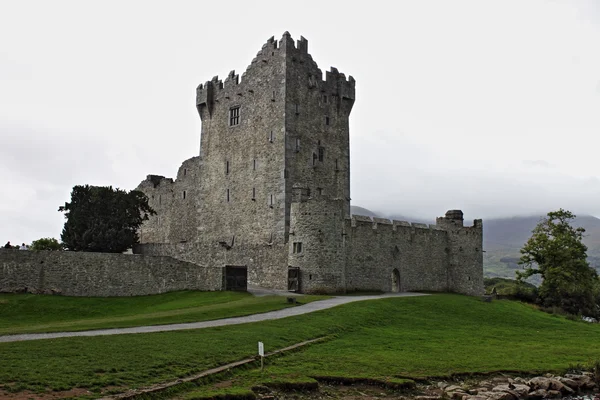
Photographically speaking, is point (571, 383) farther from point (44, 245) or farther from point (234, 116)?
point (44, 245)

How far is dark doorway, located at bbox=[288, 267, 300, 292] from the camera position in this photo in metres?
45.0

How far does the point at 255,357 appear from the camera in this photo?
2350 cm

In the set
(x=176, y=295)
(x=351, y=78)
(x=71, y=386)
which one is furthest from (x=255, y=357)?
(x=351, y=78)

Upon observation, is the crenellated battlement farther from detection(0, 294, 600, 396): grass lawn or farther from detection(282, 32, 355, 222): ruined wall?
detection(0, 294, 600, 396): grass lawn

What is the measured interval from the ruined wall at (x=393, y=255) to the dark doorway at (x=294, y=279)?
432cm

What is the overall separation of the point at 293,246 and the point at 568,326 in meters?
18.1

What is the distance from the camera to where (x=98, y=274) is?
43.1 metres

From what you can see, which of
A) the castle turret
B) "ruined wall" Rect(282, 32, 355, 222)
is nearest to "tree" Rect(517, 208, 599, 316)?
the castle turret

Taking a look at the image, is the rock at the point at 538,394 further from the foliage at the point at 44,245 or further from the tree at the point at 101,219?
the foliage at the point at 44,245

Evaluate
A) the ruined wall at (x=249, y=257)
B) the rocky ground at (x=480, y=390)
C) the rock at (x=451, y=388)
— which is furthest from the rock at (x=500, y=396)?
the ruined wall at (x=249, y=257)

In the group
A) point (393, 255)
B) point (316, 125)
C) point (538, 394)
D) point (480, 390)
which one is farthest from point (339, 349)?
→ point (316, 125)

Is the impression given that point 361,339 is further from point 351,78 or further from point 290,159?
point 351,78

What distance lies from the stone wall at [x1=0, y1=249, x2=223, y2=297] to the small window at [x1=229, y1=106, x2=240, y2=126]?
1634 cm

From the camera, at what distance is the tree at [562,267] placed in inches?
2296
